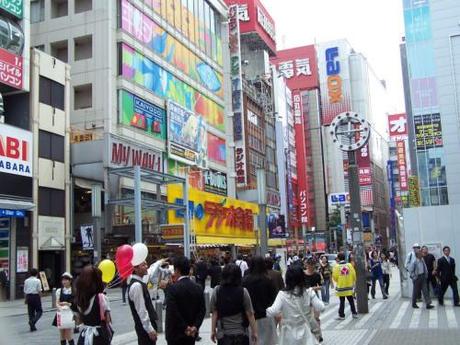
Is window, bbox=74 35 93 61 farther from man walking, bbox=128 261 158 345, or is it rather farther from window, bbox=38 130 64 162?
man walking, bbox=128 261 158 345

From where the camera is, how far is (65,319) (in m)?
10.2

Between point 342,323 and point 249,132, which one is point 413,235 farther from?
point 249,132

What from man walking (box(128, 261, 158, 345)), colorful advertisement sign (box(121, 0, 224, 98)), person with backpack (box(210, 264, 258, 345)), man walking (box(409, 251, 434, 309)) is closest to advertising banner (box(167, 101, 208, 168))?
colorful advertisement sign (box(121, 0, 224, 98))

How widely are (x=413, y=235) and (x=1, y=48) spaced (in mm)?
19417

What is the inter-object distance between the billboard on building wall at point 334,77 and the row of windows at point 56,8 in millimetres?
85238

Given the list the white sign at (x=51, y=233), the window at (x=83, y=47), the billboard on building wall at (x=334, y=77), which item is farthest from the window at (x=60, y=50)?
the billboard on building wall at (x=334, y=77)

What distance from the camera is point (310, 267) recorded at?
1326 cm

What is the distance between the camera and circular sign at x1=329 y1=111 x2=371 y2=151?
1653 cm

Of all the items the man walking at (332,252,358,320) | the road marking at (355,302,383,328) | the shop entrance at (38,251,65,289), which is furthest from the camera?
the shop entrance at (38,251,65,289)

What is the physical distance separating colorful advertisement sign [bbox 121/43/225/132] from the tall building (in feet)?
0.23

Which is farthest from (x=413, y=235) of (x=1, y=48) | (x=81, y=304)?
(x=1, y=48)

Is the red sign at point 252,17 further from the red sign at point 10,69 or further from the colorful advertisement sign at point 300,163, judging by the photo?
the red sign at point 10,69

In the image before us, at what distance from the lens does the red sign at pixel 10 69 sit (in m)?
27.0

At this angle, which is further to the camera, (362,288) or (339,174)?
(339,174)
